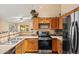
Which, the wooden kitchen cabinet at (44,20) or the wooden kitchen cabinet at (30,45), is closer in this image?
the wooden kitchen cabinet at (30,45)

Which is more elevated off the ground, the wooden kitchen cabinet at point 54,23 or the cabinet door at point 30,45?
the wooden kitchen cabinet at point 54,23

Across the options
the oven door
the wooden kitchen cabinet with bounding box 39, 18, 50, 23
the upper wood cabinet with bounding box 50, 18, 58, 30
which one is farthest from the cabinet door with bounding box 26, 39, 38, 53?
the upper wood cabinet with bounding box 50, 18, 58, 30

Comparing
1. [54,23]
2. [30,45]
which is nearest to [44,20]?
[54,23]

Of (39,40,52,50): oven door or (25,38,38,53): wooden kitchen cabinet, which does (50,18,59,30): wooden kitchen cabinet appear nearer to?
(39,40,52,50): oven door

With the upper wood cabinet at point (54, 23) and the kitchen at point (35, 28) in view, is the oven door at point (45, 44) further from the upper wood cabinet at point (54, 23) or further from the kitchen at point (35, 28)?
the upper wood cabinet at point (54, 23)

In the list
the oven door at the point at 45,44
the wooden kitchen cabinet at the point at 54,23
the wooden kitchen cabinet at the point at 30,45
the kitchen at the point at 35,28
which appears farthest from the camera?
the oven door at the point at 45,44

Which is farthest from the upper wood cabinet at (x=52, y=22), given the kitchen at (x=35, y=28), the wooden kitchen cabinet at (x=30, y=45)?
the wooden kitchen cabinet at (x=30, y=45)

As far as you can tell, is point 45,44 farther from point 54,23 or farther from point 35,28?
point 35,28

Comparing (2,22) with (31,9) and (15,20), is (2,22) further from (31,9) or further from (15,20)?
(31,9)

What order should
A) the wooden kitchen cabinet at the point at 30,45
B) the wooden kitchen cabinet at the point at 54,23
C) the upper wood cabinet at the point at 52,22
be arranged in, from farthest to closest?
1. the wooden kitchen cabinet at the point at 54,23
2. the upper wood cabinet at the point at 52,22
3. the wooden kitchen cabinet at the point at 30,45

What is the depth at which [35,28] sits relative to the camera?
3.94 metres

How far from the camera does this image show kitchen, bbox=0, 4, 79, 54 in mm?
2572

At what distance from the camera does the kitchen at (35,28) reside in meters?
2.57
